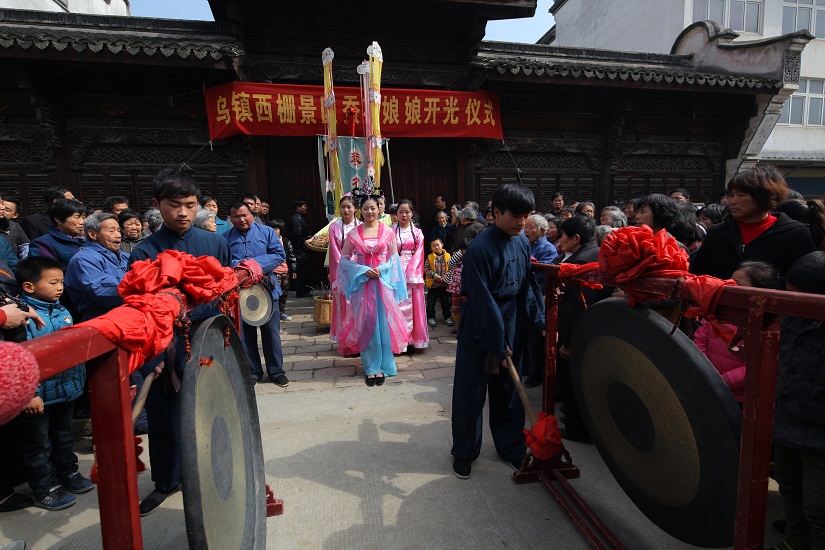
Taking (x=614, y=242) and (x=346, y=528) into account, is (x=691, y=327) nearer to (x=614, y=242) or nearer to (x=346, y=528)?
(x=614, y=242)

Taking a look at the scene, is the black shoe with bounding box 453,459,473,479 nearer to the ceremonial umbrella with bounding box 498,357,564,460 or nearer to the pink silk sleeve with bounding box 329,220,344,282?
the ceremonial umbrella with bounding box 498,357,564,460

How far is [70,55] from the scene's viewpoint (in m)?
5.68

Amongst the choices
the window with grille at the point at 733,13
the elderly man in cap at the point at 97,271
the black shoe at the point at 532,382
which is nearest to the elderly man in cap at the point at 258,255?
the elderly man in cap at the point at 97,271

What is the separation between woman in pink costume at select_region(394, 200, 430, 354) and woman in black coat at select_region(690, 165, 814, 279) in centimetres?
311

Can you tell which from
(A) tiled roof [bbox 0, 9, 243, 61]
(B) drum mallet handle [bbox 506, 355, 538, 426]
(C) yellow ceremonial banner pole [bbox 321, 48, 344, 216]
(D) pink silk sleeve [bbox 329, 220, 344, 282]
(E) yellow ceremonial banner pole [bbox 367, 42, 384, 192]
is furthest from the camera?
(C) yellow ceremonial banner pole [bbox 321, 48, 344, 216]

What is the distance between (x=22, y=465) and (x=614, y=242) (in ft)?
11.3

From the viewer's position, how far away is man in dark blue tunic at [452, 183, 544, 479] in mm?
2586

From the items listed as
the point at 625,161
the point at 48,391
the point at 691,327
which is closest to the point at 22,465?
the point at 48,391

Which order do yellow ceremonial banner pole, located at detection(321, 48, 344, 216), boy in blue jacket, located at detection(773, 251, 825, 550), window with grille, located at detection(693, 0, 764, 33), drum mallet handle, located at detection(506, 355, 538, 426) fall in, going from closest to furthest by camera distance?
1. boy in blue jacket, located at detection(773, 251, 825, 550)
2. drum mallet handle, located at detection(506, 355, 538, 426)
3. yellow ceremonial banner pole, located at detection(321, 48, 344, 216)
4. window with grille, located at detection(693, 0, 764, 33)

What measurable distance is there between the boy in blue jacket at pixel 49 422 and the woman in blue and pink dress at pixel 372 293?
7.61 feet

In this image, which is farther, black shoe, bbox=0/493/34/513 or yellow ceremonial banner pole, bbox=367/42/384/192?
yellow ceremonial banner pole, bbox=367/42/384/192

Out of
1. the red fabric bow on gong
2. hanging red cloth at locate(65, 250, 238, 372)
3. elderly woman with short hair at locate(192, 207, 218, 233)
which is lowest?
the red fabric bow on gong

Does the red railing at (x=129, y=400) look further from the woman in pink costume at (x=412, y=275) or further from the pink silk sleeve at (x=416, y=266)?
the pink silk sleeve at (x=416, y=266)

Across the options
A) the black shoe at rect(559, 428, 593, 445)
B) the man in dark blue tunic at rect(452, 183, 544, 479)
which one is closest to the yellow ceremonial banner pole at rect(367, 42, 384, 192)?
the man in dark blue tunic at rect(452, 183, 544, 479)
